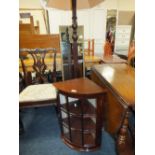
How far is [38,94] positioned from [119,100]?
983mm

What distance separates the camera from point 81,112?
4.42 ft

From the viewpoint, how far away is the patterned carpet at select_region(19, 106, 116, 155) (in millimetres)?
1601

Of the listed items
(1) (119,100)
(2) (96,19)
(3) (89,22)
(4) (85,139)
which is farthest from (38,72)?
(2) (96,19)

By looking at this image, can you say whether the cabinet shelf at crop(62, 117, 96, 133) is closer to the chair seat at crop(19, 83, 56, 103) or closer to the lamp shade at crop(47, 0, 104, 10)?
the chair seat at crop(19, 83, 56, 103)

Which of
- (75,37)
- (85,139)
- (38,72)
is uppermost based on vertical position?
(75,37)

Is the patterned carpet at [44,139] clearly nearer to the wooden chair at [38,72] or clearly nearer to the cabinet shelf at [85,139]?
the cabinet shelf at [85,139]

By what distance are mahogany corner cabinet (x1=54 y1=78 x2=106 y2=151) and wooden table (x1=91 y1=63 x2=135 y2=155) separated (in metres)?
0.08

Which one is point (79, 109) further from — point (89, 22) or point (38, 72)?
point (89, 22)

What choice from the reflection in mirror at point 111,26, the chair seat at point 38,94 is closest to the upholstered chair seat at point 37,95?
the chair seat at point 38,94

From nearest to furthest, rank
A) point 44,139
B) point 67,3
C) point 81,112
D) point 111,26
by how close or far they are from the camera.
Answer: point 81,112 < point 44,139 < point 67,3 < point 111,26

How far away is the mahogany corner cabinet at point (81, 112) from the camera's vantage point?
1303mm

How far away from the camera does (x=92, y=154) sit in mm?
1539

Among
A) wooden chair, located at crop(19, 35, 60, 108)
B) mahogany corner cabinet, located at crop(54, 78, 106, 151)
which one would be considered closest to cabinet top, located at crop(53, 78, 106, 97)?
mahogany corner cabinet, located at crop(54, 78, 106, 151)
